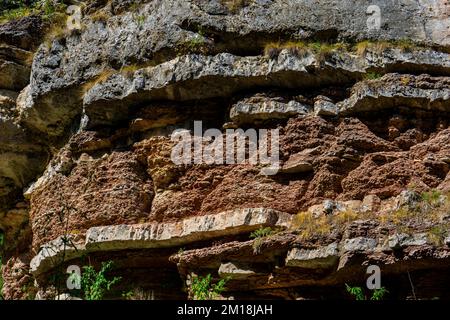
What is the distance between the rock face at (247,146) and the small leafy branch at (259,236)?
0.06ft

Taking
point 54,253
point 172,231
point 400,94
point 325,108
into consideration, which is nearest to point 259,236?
point 172,231

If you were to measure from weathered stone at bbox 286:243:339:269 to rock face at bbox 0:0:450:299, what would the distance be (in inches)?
0.8

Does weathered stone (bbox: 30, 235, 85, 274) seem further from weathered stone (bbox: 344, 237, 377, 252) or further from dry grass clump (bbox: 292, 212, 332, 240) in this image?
weathered stone (bbox: 344, 237, 377, 252)

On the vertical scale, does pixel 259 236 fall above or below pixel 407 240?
above

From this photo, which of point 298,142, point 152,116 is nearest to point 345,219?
point 298,142

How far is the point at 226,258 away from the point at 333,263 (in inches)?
62.0

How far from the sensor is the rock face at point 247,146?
35.4 ft

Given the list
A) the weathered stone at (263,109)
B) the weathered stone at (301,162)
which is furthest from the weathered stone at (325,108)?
the weathered stone at (301,162)

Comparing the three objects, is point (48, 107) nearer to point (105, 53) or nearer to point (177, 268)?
point (105, 53)

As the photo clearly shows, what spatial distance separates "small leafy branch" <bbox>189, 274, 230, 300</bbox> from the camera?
10773mm

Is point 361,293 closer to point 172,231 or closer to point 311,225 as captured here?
point 311,225

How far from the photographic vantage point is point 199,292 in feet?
35.4

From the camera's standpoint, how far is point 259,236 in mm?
10992

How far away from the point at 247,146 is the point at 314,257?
2292mm
